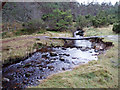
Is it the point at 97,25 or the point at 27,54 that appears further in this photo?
the point at 97,25

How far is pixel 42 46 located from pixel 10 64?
5.61 metres

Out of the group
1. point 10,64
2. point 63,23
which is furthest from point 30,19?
point 10,64

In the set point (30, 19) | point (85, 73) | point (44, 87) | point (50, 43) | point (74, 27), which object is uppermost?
point (30, 19)

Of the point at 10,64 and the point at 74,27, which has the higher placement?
the point at 74,27

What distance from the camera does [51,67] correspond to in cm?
751

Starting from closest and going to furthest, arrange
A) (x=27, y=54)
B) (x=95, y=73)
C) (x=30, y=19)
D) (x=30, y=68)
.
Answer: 1. (x=95, y=73)
2. (x=30, y=68)
3. (x=27, y=54)
4. (x=30, y=19)

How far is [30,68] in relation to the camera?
24.3ft

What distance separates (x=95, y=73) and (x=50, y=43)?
9.52 meters

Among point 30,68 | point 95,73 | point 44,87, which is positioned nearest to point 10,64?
point 30,68

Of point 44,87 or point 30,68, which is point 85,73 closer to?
point 44,87

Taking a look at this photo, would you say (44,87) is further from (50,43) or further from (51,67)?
(50,43)

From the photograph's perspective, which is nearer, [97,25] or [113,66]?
[113,66]

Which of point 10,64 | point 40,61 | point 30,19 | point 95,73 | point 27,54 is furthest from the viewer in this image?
point 30,19

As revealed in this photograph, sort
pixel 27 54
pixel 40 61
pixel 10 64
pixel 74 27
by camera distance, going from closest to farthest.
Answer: pixel 10 64 → pixel 40 61 → pixel 27 54 → pixel 74 27
